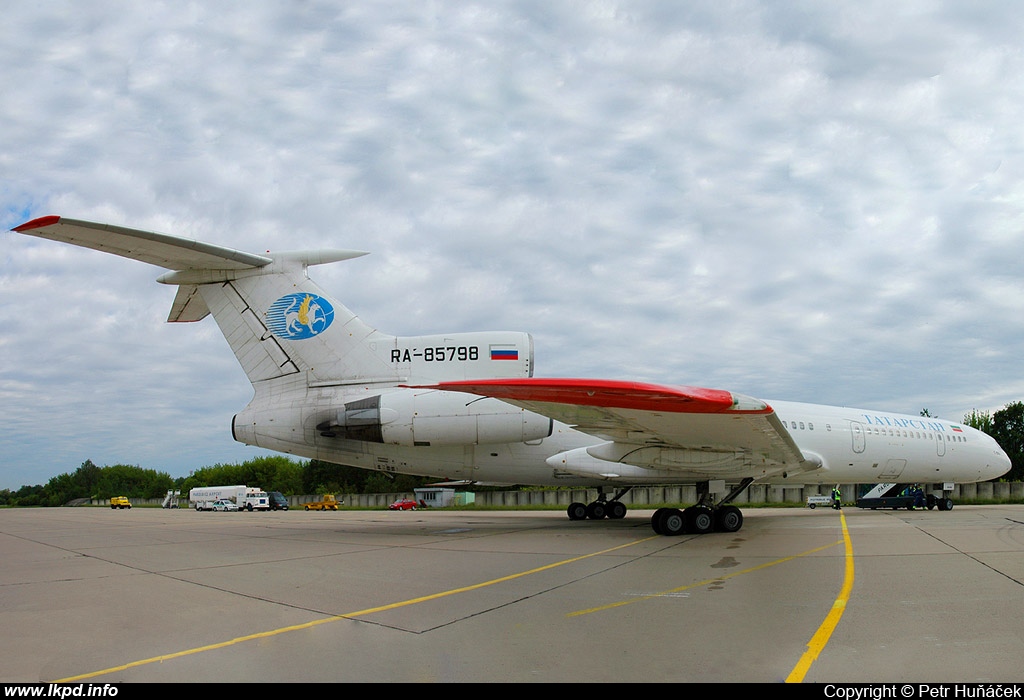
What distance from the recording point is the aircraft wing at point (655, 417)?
10445 mm

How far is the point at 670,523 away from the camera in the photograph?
14.0 metres

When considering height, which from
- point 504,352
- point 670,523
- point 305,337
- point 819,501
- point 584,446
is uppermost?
point 305,337

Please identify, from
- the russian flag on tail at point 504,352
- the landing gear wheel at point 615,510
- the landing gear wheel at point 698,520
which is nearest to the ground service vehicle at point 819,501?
the landing gear wheel at point 615,510

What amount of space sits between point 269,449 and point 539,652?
1262 cm

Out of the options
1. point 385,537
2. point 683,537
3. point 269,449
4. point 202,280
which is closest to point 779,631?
point 683,537

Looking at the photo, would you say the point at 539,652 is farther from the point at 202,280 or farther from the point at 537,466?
the point at 202,280

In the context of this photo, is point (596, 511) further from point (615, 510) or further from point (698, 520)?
point (698, 520)

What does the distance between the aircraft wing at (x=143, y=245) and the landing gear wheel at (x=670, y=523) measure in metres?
10.6

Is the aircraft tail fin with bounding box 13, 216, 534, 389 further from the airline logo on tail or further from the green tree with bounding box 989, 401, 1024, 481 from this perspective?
the green tree with bounding box 989, 401, 1024, 481

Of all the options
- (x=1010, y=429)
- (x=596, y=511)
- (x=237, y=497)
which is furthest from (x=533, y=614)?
(x=1010, y=429)

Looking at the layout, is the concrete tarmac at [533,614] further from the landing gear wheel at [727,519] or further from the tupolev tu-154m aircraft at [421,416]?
the tupolev tu-154m aircraft at [421,416]

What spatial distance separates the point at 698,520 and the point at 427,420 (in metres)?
6.08

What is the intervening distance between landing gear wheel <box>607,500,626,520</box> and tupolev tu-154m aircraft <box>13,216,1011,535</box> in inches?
121
